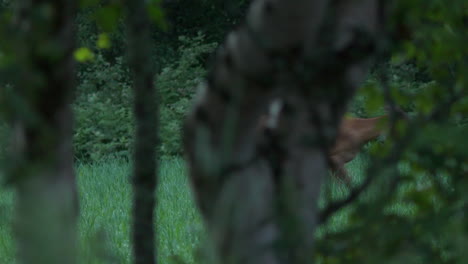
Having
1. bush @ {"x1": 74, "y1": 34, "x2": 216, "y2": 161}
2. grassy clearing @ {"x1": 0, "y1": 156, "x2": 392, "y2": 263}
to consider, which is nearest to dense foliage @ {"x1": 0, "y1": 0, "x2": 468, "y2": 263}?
grassy clearing @ {"x1": 0, "y1": 156, "x2": 392, "y2": 263}

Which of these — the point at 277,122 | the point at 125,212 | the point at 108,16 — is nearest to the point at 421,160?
the point at 277,122

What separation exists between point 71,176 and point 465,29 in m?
0.85

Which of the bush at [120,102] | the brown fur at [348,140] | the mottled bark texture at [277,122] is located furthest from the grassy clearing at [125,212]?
the bush at [120,102]

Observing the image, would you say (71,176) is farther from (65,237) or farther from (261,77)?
(261,77)

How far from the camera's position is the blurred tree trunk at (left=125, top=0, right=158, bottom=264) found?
1608 millimetres

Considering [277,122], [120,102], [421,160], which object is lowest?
[120,102]

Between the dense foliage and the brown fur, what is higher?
the dense foliage

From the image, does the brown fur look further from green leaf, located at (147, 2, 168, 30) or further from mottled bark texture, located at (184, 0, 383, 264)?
mottled bark texture, located at (184, 0, 383, 264)

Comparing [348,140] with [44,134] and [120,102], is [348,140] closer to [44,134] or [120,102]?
[44,134]

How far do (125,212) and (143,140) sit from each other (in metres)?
5.89

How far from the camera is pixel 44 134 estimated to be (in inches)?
52.8

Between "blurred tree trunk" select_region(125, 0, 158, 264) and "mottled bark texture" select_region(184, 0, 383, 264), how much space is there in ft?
0.32

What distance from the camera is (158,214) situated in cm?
721

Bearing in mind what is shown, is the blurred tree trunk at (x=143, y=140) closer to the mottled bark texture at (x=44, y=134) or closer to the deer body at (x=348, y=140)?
the mottled bark texture at (x=44, y=134)
